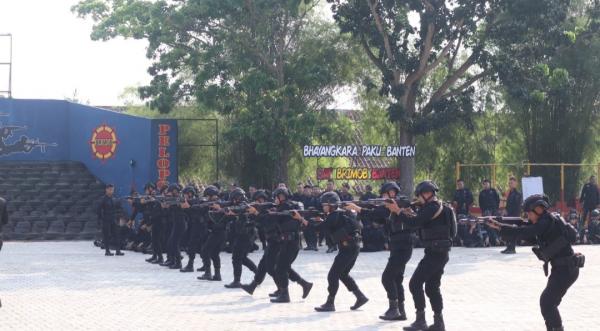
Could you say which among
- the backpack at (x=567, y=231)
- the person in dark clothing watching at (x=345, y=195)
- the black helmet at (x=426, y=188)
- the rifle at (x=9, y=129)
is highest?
the rifle at (x=9, y=129)

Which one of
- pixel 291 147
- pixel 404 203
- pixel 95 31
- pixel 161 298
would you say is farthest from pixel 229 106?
pixel 404 203

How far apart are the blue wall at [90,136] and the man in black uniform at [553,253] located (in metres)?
24.6

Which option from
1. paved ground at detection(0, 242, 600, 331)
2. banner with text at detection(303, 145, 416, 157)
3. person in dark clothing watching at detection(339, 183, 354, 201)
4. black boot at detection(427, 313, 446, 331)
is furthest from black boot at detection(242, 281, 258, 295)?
banner with text at detection(303, 145, 416, 157)

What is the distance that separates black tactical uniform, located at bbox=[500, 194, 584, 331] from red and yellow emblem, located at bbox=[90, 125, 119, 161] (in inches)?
1154

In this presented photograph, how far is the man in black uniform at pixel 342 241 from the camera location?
52.8 ft

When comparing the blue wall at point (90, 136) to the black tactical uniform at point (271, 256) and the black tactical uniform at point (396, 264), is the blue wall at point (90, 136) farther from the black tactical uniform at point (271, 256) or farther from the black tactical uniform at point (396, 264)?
the black tactical uniform at point (396, 264)

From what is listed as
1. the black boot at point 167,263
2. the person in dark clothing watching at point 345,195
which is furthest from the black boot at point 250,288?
the person in dark clothing watching at point 345,195

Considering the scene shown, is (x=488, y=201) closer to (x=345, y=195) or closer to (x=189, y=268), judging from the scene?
(x=345, y=195)

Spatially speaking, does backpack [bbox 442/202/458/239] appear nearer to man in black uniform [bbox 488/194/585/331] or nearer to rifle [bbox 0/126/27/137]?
man in black uniform [bbox 488/194/585/331]

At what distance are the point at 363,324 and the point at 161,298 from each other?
14.2 feet

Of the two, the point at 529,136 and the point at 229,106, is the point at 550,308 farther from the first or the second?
the point at 529,136

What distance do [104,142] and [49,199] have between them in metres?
3.43

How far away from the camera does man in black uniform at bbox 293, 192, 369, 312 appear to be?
634 inches

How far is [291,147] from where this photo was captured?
37.8 m
